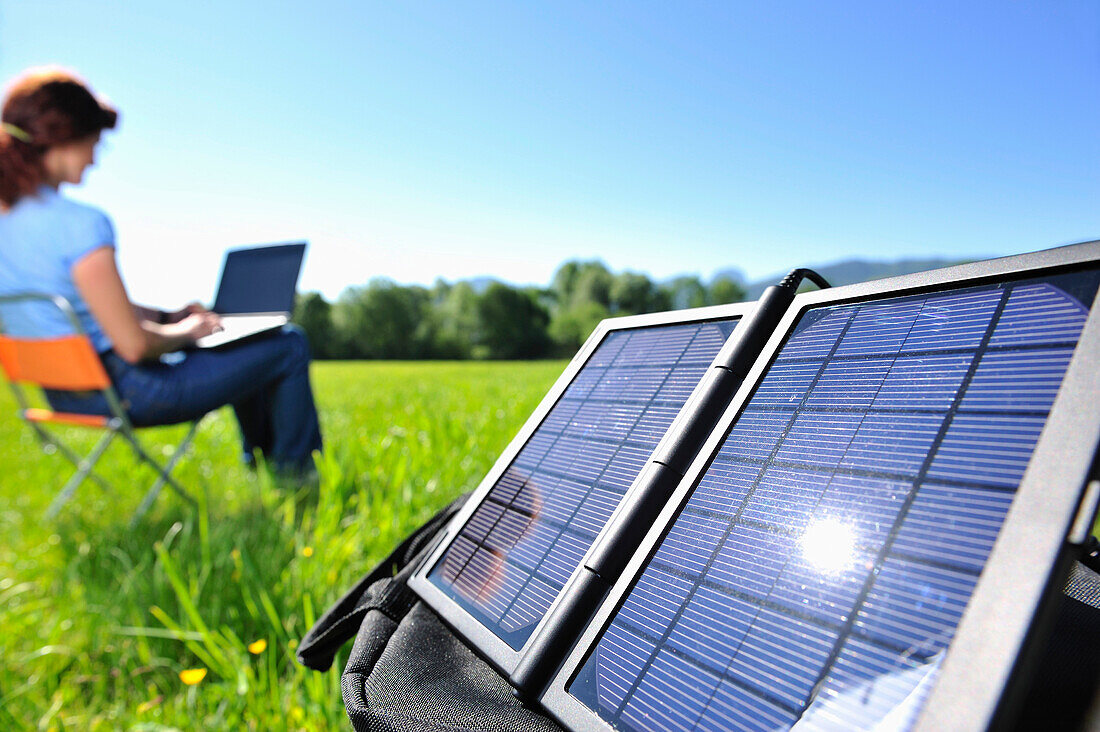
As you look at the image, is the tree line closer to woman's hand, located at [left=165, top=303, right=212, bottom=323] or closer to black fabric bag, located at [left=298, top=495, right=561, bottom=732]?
woman's hand, located at [left=165, top=303, right=212, bottom=323]

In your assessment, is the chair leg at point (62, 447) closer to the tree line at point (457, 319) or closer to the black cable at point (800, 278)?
the black cable at point (800, 278)

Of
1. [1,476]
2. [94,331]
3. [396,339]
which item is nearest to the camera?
[94,331]

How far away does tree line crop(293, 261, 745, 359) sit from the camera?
4762 centimetres

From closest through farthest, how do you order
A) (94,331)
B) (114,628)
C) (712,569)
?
1. (712,569)
2. (114,628)
3. (94,331)

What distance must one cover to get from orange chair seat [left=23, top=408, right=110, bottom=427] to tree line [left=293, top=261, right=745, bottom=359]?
40.4 meters

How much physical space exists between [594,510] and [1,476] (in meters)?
6.25

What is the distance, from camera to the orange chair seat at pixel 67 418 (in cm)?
318

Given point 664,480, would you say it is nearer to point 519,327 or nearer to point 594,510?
point 594,510

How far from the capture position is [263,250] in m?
3.71

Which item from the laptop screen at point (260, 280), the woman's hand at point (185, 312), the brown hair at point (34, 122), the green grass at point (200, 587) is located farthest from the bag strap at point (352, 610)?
the brown hair at point (34, 122)

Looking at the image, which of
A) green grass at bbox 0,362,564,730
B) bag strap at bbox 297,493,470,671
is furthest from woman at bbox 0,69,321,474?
bag strap at bbox 297,493,470,671

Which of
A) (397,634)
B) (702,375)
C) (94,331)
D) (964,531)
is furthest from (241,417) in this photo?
(964,531)

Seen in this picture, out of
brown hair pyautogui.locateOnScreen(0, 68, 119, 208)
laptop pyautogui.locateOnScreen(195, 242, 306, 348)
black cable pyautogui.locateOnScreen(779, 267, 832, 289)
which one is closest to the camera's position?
black cable pyautogui.locateOnScreen(779, 267, 832, 289)

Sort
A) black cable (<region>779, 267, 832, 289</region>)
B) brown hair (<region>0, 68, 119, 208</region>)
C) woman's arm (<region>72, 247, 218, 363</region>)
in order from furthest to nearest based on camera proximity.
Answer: brown hair (<region>0, 68, 119, 208</region>)
woman's arm (<region>72, 247, 218, 363</region>)
black cable (<region>779, 267, 832, 289</region>)
